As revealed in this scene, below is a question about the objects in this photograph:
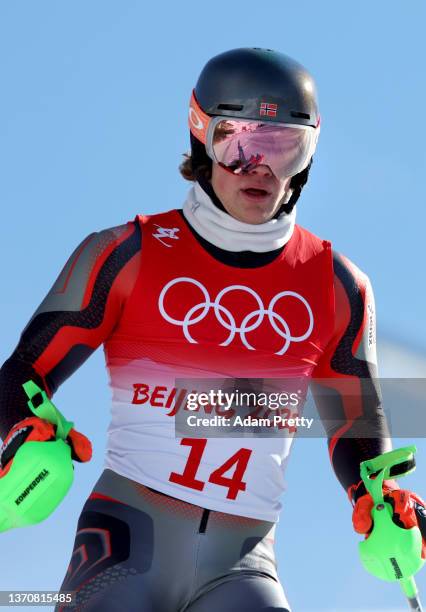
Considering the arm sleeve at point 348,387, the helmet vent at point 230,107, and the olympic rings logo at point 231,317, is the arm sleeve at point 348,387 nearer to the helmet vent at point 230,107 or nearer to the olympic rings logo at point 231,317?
the olympic rings logo at point 231,317

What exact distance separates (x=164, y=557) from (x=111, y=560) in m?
0.26

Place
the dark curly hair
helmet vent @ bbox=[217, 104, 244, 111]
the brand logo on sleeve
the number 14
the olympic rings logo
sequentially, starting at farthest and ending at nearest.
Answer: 1. the dark curly hair
2. helmet vent @ bbox=[217, 104, 244, 111]
3. the brand logo on sleeve
4. the olympic rings logo
5. the number 14

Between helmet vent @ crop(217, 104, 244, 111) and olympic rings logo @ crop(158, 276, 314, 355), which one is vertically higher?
helmet vent @ crop(217, 104, 244, 111)

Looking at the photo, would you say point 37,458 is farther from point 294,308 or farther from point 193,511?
point 294,308

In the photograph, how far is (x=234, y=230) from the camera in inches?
262

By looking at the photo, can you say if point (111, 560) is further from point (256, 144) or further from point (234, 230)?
point (256, 144)

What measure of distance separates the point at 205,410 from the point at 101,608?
119 centimetres

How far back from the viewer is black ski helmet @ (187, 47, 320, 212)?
6.70 metres

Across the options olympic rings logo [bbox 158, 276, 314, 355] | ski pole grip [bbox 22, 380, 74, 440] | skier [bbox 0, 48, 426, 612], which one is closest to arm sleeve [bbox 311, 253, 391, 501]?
skier [bbox 0, 48, 426, 612]

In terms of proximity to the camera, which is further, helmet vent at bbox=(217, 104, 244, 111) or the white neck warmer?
helmet vent at bbox=(217, 104, 244, 111)

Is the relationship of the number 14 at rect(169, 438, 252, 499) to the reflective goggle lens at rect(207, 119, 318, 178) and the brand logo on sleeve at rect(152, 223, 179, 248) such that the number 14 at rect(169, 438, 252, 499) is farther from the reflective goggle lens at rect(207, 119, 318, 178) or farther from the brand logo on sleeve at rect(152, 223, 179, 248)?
the reflective goggle lens at rect(207, 119, 318, 178)

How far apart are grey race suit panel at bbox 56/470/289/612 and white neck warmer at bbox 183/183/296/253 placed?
138 centimetres

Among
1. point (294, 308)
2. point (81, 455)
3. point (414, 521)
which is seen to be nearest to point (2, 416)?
point (81, 455)

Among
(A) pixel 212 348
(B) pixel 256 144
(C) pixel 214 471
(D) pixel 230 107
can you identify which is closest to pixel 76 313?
(A) pixel 212 348
